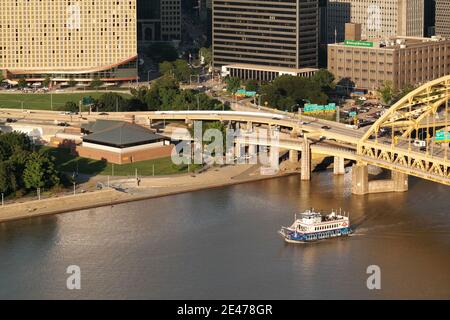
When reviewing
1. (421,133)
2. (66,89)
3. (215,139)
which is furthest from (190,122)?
(66,89)

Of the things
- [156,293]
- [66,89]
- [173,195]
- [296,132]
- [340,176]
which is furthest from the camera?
[66,89]

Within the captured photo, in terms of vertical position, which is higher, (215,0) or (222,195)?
(215,0)

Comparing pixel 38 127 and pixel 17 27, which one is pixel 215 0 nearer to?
pixel 17 27

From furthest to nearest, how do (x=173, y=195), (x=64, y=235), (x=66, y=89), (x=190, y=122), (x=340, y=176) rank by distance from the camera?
(x=66, y=89)
(x=190, y=122)
(x=340, y=176)
(x=173, y=195)
(x=64, y=235)

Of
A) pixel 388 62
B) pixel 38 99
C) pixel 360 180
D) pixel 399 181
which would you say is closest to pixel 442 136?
pixel 399 181

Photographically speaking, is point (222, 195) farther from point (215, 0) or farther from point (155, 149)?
point (215, 0)

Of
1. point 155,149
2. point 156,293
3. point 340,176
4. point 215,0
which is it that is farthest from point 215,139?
point 215,0

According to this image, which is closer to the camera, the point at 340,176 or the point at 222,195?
the point at 222,195

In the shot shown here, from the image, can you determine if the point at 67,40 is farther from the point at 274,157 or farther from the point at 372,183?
the point at 372,183
